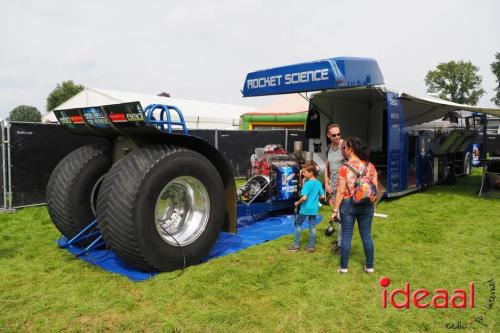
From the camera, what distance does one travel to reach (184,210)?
15.3ft

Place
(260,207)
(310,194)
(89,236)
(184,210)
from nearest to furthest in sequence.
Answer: (184,210) < (89,236) < (310,194) < (260,207)

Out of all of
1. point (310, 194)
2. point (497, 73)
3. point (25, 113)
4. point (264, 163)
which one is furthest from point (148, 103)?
point (25, 113)

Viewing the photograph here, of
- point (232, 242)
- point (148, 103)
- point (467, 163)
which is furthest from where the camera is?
point (148, 103)

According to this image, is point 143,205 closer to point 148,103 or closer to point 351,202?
point 351,202

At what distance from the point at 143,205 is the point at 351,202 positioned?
6.86ft

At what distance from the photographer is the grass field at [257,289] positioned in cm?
320

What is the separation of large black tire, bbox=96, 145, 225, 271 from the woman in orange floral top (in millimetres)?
1570

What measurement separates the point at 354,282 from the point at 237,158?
960 cm

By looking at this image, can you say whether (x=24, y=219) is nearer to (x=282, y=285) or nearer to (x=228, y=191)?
(x=228, y=191)

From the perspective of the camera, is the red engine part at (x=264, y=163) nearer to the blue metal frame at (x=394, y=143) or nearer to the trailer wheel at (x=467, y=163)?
the blue metal frame at (x=394, y=143)

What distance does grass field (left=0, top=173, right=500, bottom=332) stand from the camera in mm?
3203

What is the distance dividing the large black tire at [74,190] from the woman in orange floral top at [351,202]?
2909 millimetres

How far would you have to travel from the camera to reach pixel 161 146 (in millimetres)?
4242

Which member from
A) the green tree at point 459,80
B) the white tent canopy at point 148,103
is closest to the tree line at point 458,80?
the green tree at point 459,80
